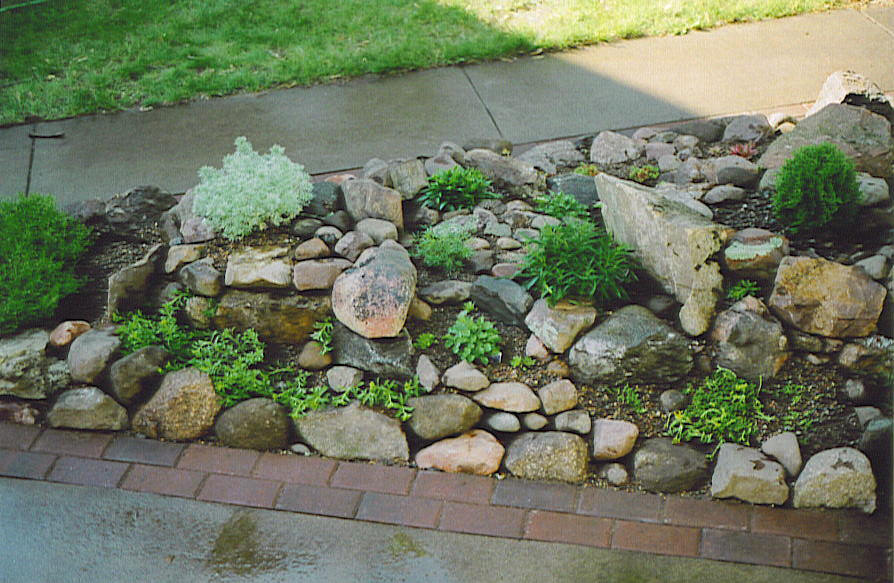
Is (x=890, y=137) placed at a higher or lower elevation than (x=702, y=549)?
higher

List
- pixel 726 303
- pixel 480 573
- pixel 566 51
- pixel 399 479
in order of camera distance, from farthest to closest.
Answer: pixel 566 51 → pixel 726 303 → pixel 399 479 → pixel 480 573

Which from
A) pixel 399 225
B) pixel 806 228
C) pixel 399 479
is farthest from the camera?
pixel 399 225

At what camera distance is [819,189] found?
3875 millimetres

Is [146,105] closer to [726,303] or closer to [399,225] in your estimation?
[399,225]

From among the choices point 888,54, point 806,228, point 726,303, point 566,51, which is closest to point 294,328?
point 726,303

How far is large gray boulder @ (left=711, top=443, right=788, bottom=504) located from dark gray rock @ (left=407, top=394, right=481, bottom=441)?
0.95 metres

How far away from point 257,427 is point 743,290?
6.76 feet

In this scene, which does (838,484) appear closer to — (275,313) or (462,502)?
(462,502)

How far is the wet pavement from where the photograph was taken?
120 inches

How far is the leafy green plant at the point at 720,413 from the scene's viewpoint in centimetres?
343

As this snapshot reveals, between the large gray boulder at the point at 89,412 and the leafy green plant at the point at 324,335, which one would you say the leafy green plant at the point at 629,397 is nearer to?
the leafy green plant at the point at 324,335

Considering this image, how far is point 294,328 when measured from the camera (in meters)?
3.94

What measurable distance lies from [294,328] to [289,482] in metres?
0.74

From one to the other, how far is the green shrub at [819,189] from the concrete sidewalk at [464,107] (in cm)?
169
